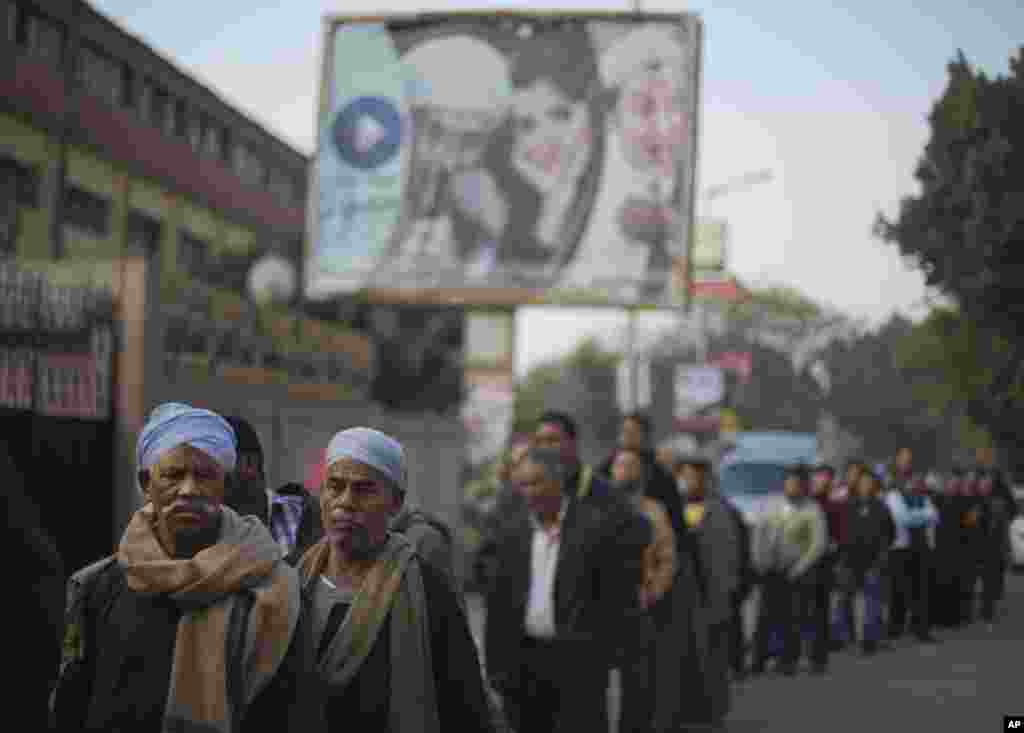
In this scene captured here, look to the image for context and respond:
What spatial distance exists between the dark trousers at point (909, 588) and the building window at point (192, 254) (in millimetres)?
21314

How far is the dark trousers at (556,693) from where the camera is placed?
7.34m

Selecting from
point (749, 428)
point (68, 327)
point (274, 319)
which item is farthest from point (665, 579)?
point (749, 428)

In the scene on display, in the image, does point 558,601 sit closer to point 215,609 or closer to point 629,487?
point 629,487

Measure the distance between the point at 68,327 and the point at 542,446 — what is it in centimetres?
560

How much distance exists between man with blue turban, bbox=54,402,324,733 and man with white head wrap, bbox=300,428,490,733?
0.21m

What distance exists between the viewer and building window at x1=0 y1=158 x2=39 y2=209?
1109 inches

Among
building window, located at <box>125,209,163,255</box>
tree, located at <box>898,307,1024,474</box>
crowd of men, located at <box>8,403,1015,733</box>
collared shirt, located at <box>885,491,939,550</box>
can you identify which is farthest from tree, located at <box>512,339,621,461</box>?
crowd of men, located at <box>8,403,1015,733</box>

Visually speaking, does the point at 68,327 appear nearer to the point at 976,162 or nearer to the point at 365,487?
the point at 976,162

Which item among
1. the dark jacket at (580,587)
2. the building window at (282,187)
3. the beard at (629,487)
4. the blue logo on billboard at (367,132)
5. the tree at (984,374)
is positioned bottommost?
the dark jacket at (580,587)

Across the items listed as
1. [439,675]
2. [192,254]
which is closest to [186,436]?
[439,675]

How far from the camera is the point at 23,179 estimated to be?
28891 millimetres

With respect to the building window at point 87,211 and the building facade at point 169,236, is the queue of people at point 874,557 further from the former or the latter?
the building window at point 87,211

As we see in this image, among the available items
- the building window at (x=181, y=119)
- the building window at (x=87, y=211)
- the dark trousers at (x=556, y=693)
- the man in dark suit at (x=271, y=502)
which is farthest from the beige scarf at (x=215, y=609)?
the building window at (x=181, y=119)

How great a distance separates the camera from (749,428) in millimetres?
78125
